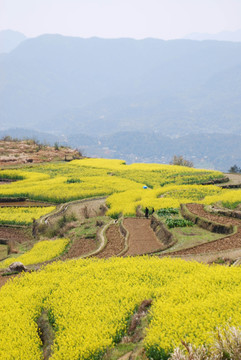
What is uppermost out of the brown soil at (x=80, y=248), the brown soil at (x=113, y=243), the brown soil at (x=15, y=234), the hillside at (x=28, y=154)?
the hillside at (x=28, y=154)

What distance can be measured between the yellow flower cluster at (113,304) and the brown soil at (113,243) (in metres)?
5.17

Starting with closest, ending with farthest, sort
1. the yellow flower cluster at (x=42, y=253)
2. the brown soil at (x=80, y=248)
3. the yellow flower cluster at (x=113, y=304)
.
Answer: the yellow flower cluster at (x=113, y=304) < the yellow flower cluster at (x=42, y=253) < the brown soil at (x=80, y=248)

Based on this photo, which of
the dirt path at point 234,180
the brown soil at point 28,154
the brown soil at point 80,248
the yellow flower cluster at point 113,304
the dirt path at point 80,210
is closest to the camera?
the yellow flower cluster at point 113,304

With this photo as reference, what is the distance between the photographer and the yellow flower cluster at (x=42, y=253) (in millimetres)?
23391

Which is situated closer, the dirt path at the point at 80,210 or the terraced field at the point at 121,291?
the terraced field at the point at 121,291

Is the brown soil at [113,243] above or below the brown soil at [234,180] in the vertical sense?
below

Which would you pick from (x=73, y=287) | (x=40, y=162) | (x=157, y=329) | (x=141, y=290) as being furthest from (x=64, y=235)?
(x=40, y=162)

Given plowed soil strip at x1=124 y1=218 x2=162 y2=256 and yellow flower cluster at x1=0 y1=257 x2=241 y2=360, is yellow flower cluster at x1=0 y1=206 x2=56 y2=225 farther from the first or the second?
yellow flower cluster at x1=0 y1=257 x2=241 y2=360

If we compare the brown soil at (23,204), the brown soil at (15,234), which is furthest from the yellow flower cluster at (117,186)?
the brown soil at (15,234)

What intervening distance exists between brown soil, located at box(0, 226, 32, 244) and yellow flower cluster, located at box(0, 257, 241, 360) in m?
15.8

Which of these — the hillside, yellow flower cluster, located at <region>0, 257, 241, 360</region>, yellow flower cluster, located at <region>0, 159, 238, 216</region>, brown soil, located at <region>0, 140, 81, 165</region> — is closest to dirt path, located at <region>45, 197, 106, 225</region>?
yellow flower cluster, located at <region>0, 159, 238, 216</region>

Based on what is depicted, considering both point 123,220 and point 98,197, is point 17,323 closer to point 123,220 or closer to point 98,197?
point 123,220

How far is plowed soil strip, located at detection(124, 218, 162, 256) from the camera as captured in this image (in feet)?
72.6

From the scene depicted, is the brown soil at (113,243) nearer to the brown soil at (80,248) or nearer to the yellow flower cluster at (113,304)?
the brown soil at (80,248)
